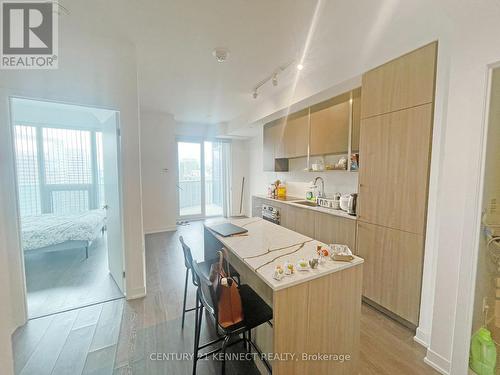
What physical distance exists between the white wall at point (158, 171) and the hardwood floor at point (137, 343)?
9.79 feet

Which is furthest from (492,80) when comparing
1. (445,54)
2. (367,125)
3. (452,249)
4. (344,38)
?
(344,38)

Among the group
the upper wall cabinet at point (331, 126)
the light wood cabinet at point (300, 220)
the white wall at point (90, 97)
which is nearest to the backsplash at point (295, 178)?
the upper wall cabinet at point (331, 126)

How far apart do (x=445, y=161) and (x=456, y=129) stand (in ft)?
0.72

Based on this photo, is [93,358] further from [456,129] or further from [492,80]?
[492,80]

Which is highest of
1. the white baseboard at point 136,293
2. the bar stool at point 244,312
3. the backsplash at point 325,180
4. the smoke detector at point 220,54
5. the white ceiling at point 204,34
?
the white ceiling at point 204,34

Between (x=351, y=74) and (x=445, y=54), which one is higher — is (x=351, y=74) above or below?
above

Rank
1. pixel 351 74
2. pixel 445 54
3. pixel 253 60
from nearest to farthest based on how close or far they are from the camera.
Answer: pixel 445 54 < pixel 351 74 < pixel 253 60

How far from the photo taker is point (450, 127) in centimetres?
147

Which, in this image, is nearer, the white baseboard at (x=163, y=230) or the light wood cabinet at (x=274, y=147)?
the light wood cabinet at (x=274, y=147)

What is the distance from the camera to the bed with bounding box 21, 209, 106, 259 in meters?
3.03

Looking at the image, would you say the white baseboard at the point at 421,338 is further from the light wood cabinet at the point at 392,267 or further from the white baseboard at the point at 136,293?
the white baseboard at the point at 136,293

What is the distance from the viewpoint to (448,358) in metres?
1.54

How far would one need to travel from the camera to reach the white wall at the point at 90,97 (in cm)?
192

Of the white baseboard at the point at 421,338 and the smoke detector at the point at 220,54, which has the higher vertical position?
the smoke detector at the point at 220,54
